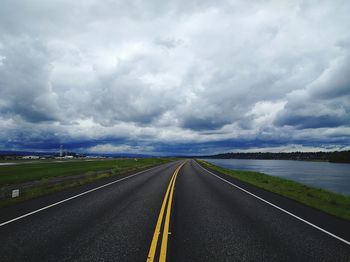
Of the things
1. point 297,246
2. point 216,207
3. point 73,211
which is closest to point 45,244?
point 73,211

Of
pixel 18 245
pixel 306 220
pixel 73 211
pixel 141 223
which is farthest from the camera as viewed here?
pixel 73 211

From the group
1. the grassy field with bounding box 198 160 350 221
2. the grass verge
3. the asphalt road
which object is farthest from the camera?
the grass verge

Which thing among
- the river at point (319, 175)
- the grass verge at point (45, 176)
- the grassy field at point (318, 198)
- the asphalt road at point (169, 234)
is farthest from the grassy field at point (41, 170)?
the river at point (319, 175)

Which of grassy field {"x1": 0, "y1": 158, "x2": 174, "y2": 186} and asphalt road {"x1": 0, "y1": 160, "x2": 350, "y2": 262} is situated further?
grassy field {"x1": 0, "y1": 158, "x2": 174, "y2": 186}

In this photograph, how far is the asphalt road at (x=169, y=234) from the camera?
5238 mm

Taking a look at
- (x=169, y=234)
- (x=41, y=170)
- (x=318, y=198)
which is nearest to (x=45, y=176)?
(x=41, y=170)

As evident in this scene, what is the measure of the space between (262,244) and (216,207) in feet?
14.5

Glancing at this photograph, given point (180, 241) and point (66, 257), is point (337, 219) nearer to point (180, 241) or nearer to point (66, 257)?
point (180, 241)

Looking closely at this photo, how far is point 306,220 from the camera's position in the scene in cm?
836

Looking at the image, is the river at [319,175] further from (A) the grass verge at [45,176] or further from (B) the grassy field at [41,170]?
(B) the grassy field at [41,170]

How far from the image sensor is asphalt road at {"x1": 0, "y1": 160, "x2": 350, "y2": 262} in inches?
206

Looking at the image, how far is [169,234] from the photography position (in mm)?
6512

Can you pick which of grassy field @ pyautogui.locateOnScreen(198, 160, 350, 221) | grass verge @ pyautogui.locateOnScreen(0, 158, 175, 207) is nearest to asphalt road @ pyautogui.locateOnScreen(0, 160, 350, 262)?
grassy field @ pyautogui.locateOnScreen(198, 160, 350, 221)

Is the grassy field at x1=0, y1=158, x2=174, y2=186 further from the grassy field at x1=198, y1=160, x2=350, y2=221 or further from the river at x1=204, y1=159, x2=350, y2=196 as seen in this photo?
the river at x1=204, y1=159, x2=350, y2=196
